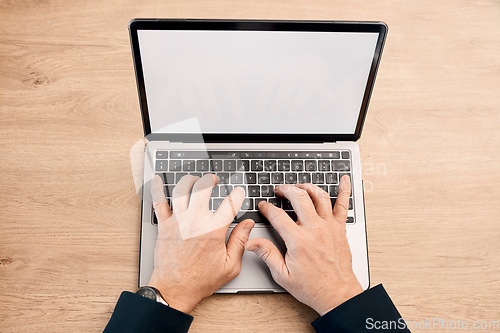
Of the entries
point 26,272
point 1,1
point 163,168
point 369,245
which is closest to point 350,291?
point 369,245

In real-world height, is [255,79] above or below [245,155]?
above

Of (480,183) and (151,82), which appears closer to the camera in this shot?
(151,82)

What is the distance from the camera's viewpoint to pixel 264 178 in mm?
705

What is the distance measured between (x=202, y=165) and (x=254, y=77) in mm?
186

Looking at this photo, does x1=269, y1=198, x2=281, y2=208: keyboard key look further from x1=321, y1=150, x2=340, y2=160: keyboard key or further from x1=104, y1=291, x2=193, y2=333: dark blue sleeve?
x1=104, y1=291, x2=193, y2=333: dark blue sleeve

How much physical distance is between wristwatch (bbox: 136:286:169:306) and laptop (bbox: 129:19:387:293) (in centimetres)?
4

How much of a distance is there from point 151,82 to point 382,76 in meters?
0.48

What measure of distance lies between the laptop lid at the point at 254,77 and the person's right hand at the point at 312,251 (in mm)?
132

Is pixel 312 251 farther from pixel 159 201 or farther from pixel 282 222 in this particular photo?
pixel 159 201

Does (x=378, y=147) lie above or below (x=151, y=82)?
below

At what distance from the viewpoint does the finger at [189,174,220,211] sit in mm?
670

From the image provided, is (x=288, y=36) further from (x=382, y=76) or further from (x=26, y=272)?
(x=26, y=272)

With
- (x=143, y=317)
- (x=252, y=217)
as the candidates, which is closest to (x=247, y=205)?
(x=252, y=217)

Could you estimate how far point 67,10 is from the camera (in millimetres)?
822
